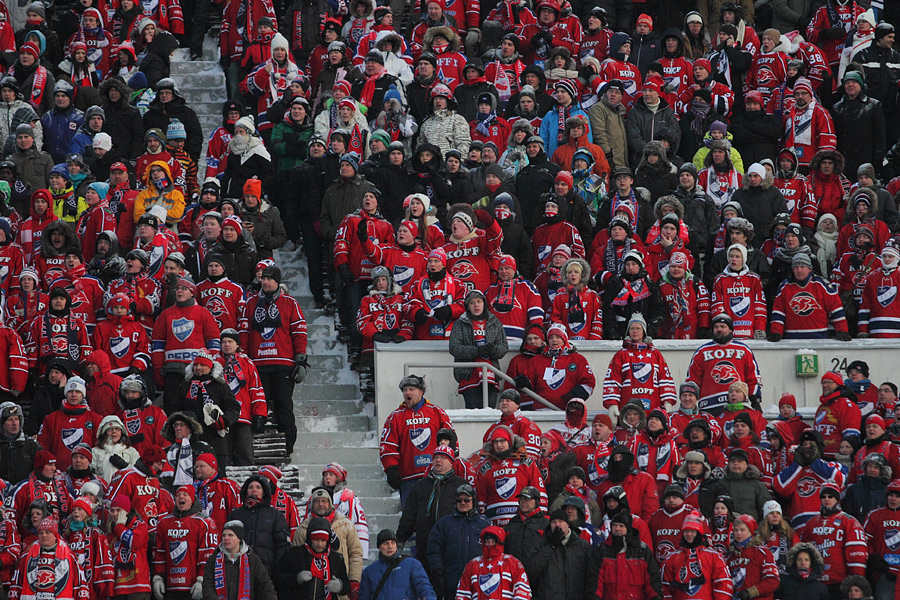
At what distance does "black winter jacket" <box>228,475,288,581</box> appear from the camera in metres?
14.9

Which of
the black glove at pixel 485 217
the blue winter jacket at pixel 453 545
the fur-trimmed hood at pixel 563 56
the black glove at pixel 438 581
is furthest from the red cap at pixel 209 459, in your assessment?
the fur-trimmed hood at pixel 563 56

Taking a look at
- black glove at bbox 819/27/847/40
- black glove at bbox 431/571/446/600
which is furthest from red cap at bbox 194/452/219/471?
black glove at bbox 819/27/847/40

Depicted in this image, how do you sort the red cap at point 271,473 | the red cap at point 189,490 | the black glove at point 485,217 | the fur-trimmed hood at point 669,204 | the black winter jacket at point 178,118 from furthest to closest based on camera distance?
the black winter jacket at point 178,118 → the fur-trimmed hood at point 669,204 → the black glove at point 485,217 → the red cap at point 271,473 → the red cap at point 189,490

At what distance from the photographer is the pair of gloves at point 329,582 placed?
14555 mm

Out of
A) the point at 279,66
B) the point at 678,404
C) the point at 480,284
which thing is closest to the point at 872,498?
the point at 678,404

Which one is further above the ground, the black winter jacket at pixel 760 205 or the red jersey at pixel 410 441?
the black winter jacket at pixel 760 205

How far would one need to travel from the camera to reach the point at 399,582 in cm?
1433

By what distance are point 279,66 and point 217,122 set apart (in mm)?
1640

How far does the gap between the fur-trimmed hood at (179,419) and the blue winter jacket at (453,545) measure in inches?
95.3

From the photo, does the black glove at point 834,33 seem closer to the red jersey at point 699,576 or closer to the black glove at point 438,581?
the red jersey at point 699,576

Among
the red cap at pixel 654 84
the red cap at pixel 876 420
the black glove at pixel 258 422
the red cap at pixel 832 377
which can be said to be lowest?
the red cap at pixel 876 420

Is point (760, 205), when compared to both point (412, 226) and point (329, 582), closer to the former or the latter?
point (412, 226)

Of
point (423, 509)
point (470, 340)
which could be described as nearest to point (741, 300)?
point (470, 340)

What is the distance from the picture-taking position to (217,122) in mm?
23531
